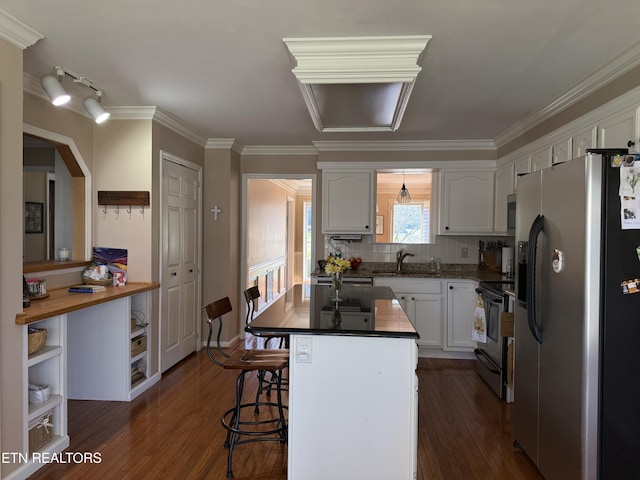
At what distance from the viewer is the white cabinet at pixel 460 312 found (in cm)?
429

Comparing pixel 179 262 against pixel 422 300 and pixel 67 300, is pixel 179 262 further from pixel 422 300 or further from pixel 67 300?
pixel 422 300

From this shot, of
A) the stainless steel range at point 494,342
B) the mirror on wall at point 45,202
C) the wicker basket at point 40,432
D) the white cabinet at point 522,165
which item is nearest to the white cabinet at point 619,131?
the white cabinet at point 522,165

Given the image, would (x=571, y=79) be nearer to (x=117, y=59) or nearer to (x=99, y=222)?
(x=117, y=59)

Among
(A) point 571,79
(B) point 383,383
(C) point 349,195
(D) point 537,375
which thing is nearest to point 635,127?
(A) point 571,79

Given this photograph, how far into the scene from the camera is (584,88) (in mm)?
2750

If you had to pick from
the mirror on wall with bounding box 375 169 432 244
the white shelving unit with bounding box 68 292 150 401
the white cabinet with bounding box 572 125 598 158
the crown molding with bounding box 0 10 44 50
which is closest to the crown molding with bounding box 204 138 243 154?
the white shelving unit with bounding box 68 292 150 401

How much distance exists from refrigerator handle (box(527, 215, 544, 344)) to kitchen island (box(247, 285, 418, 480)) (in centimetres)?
68

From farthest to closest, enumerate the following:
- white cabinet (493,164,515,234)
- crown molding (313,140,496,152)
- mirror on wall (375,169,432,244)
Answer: mirror on wall (375,169,432,244) → crown molding (313,140,496,152) → white cabinet (493,164,515,234)

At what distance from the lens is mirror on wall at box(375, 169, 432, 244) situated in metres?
8.15

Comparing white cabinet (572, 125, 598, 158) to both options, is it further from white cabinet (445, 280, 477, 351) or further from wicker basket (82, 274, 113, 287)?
wicker basket (82, 274, 113, 287)

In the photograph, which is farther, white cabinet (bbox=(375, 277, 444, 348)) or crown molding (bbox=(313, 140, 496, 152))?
crown molding (bbox=(313, 140, 496, 152))

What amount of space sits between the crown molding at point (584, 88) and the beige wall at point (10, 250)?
134 inches

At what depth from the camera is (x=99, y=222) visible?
3496 millimetres

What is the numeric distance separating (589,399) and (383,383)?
3.01ft
